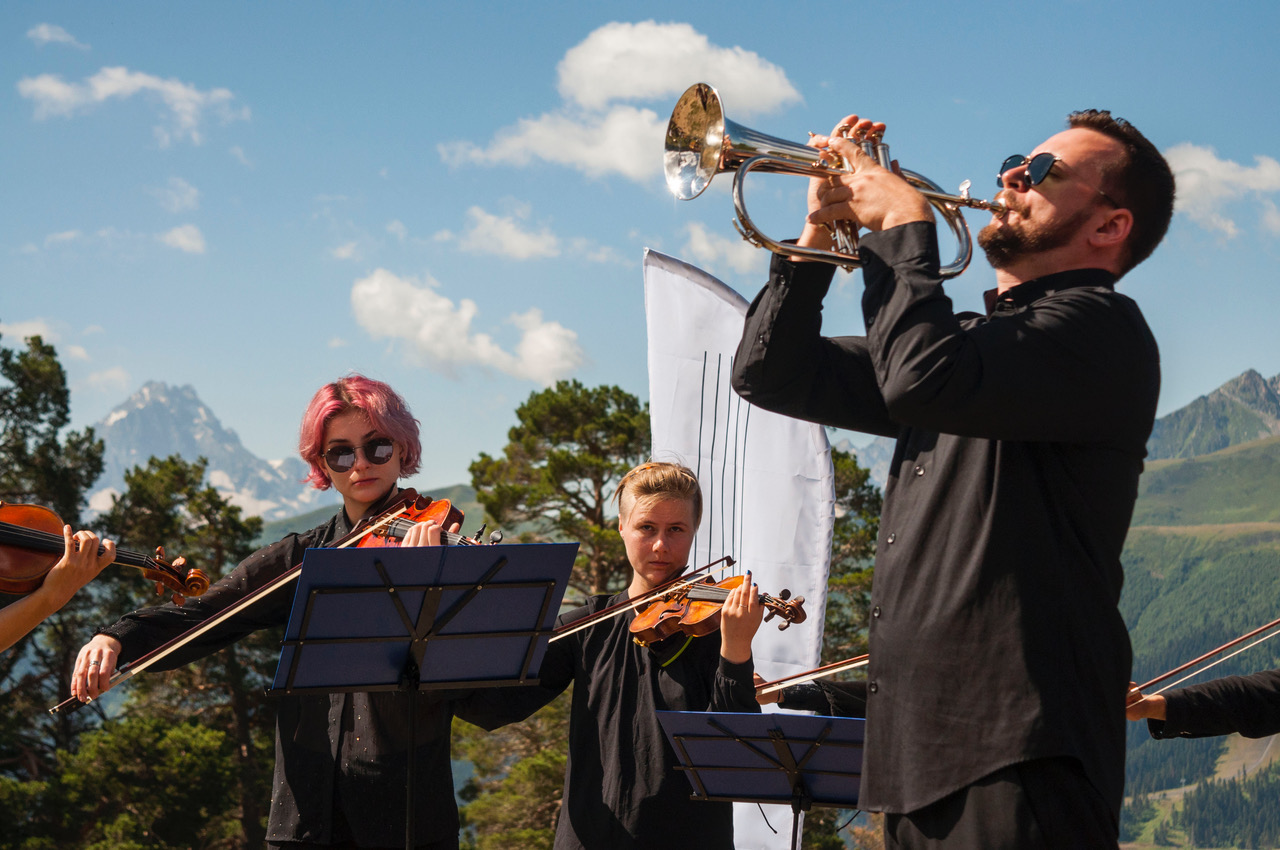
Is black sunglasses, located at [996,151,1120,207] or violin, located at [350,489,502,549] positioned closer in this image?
black sunglasses, located at [996,151,1120,207]

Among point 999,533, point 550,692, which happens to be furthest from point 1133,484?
point 550,692

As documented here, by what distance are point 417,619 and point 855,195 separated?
1.59 m

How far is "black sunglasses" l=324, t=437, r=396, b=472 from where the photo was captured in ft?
11.3

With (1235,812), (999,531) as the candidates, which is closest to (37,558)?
(999,531)

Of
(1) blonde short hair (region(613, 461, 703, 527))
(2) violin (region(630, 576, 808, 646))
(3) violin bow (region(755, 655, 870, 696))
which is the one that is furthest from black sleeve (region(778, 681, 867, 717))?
(1) blonde short hair (region(613, 461, 703, 527))

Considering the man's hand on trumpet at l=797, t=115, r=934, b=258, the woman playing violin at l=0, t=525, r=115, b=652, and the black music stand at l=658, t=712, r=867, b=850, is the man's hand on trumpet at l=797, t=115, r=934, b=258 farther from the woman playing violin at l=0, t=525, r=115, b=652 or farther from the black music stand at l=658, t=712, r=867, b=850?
the woman playing violin at l=0, t=525, r=115, b=652

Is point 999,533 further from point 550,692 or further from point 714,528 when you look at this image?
point 714,528

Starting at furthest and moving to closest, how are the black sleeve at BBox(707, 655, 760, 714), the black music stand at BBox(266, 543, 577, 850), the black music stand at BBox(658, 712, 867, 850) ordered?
the black sleeve at BBox(707, 655, 760, 714) < the black music stand at BBox(658, 712, 867, 850) < the black music stand at BBox(266, 543, 577, 850)

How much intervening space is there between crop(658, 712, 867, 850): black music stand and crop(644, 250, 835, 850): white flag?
2.55 meters

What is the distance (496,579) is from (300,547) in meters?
0.94

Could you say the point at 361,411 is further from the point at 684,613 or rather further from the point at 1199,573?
the point at 1199,573

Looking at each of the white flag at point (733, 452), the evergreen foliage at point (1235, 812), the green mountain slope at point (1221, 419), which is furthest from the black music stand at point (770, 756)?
the green mountain slope at point (1221, 419)

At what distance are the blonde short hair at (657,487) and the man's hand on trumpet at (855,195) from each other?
1617 mm

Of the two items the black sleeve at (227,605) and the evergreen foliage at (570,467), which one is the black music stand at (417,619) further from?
the evergreen foliage at (570,467)
